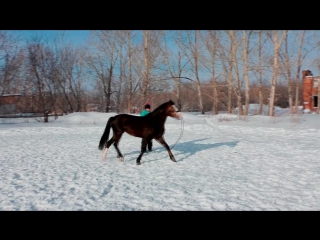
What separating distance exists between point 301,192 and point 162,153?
4229 mm

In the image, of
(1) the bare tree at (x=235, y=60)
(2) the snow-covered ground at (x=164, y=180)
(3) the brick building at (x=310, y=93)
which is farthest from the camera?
(3) the brick building at (x=310, y=93)

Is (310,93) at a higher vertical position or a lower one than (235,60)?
lower

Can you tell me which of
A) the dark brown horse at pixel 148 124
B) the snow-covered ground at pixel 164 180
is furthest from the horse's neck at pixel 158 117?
the snow-covered ground at pixel 164 180

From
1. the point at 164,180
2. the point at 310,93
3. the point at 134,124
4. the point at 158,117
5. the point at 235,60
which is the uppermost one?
the point at 235,60

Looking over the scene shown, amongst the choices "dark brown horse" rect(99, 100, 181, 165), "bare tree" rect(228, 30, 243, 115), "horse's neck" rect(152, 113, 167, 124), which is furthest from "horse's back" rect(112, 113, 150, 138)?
"bare tree" rect(228, 30, 243, 115)

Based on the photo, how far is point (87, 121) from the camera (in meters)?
18.1

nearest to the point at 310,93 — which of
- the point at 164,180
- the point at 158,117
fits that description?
the point at 158,117

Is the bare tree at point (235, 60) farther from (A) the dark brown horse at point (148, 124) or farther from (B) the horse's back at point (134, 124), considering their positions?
(B) the horse's back at point (134, 124)

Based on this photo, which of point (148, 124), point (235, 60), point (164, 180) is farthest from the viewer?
point (235, 60)

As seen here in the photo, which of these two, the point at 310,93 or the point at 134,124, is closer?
the point at 134,124

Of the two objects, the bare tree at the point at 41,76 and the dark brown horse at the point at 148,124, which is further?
the bare tree at the point at 41,76

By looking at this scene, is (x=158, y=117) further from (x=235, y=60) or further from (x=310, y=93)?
(x=310, y=93)

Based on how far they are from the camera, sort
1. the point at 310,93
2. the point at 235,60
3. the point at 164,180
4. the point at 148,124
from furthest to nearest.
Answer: the point at 310,93, the point at 235,60, the point at 148,124, the point at 164,180
